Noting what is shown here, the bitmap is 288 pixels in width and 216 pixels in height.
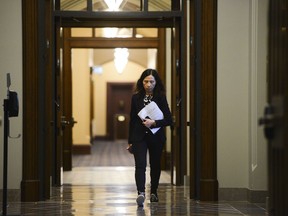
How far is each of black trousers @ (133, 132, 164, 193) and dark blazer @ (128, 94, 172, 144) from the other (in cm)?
6

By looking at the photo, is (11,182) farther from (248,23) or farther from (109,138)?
(109,138)

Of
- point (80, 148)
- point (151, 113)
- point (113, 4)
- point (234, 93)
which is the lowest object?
point (80, 148)

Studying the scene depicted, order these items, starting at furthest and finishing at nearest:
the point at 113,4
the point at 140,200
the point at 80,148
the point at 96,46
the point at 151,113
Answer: the point at 80,148
the point at 96,46
the point at 113,4
the point at 151,113
the point at 140,200

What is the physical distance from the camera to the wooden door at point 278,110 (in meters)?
4.57

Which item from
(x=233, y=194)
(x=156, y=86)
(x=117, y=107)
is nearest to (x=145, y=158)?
(x=156, y=86)

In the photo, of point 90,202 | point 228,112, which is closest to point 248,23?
point 228,112

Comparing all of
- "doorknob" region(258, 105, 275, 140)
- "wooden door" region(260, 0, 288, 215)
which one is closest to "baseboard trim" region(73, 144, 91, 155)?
"wooden door" region(260, 0, 288, 215)

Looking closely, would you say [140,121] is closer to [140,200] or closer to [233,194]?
[140,200]

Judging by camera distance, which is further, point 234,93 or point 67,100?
point 67,100

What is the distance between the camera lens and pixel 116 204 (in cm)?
739

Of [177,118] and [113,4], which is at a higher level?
[113,4]

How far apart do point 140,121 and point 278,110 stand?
3.03m

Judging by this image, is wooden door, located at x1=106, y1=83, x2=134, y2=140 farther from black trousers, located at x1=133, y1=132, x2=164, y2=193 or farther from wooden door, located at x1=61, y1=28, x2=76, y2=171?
black trousers, located at x1=133, y1=132, x2=164, y2=193

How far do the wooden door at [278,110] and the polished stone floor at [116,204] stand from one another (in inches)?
75.9
